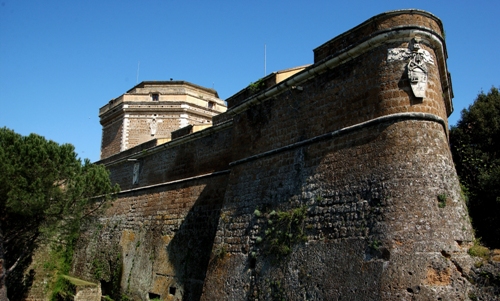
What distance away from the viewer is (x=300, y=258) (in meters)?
7.50

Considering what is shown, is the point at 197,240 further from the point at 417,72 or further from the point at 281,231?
the point at 417,72

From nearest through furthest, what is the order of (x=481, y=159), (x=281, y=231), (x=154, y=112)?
1. (x=281, y=231)
2. (x=481, y=159)
3. (x=154, y=112)

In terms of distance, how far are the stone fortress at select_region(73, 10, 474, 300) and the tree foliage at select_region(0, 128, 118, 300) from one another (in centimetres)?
304

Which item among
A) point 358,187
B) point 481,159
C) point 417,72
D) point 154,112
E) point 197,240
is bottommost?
point 197,240

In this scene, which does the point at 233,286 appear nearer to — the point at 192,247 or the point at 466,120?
the point at 192,247

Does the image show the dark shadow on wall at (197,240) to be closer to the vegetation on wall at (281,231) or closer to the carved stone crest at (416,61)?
the vegetation on wall at (281,231)

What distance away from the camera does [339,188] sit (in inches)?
287

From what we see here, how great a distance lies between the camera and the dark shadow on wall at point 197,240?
10.9 meters

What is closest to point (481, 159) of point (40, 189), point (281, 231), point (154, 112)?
point (281, 231)

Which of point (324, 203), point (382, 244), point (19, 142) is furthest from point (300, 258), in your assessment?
point (19, 142)

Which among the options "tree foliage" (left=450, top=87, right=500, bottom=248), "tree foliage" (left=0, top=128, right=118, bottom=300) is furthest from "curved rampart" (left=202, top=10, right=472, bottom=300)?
"tree foliage" (left=0, top=128, right=118, bottom=300)

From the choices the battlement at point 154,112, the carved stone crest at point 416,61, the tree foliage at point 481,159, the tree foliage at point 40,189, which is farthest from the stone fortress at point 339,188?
the battlement at point 154,112

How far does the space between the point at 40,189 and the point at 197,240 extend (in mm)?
4469

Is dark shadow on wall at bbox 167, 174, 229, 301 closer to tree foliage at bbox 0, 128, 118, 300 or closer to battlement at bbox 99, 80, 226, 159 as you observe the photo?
tree foliage at bbox 0, 128, 118, 300
